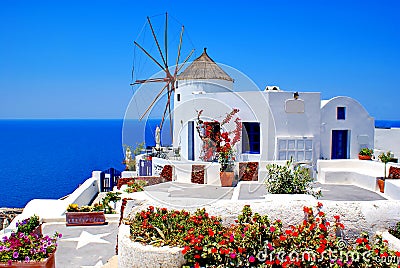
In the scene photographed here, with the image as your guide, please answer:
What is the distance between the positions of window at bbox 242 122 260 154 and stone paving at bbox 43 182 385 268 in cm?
281

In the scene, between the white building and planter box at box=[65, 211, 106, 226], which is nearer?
planter box at box=[65, 211, 106, 226]

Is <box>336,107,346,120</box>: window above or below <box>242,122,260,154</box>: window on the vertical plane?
above

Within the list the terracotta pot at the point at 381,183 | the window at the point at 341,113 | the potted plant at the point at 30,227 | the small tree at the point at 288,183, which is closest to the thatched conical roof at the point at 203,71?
the window at the point at 341,113

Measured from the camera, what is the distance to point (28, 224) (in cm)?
905

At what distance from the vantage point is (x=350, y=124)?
1545 cm

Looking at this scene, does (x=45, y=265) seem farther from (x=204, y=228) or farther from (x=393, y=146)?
(x=393, y=146)

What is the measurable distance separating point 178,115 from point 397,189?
10.0 meters

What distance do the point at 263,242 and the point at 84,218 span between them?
21.7 ft

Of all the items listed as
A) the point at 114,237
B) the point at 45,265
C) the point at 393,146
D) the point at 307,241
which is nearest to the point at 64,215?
the point at 114,237

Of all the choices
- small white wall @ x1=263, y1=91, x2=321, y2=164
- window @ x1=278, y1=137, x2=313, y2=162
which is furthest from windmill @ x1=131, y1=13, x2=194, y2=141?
window @ x1=278, y1=137, x2=313, y2=162

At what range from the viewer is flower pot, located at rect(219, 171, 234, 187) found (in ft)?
43.6

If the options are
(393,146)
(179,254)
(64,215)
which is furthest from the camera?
(393,146)

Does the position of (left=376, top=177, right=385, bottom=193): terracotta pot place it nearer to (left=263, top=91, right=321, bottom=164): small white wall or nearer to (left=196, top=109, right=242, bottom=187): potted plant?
(left=263, top=91, right=321, bottom=164): small white wall

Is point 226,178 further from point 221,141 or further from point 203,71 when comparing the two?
point 203,71
